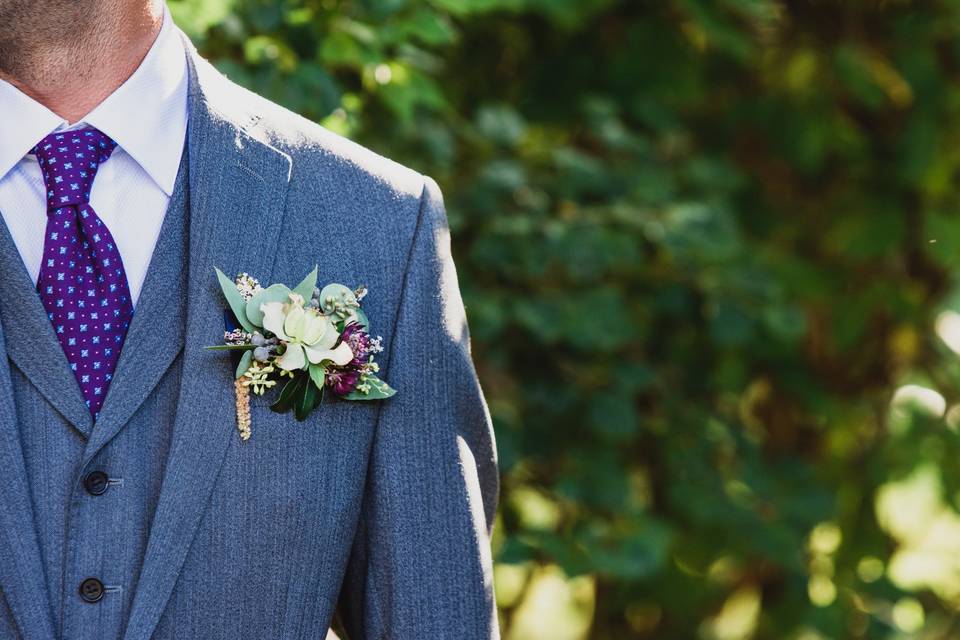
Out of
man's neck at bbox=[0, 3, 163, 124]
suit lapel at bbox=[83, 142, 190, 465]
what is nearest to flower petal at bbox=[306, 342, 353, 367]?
suit lapel at bbox=[83, 142, 190, 465]

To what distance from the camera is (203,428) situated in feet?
3.89

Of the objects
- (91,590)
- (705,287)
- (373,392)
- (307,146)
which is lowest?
(705,287)

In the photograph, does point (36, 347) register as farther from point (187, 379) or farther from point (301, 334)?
point (301, 334)

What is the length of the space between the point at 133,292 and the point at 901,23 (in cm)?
237

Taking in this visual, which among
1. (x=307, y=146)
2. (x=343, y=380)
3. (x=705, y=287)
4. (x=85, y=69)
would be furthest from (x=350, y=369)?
(x=705, y=287)

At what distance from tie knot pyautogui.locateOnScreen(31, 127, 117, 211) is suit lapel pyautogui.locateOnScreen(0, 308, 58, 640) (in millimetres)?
188

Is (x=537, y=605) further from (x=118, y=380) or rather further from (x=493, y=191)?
(x=118, y=380)

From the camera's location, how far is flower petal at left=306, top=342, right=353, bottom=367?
4.00 feet

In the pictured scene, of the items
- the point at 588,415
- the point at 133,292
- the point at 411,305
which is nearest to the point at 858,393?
the point at 588,415

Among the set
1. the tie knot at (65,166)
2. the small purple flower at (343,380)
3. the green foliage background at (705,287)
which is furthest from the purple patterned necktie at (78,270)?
the green foliage background at (705,287)

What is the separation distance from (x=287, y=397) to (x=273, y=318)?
9 cm

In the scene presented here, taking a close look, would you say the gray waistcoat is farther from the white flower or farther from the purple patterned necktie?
the white flower

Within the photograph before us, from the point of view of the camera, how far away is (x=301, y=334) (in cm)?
122

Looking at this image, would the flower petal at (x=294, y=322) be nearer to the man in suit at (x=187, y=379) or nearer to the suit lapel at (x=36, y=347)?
the man in suit at (x=187, y=379)
